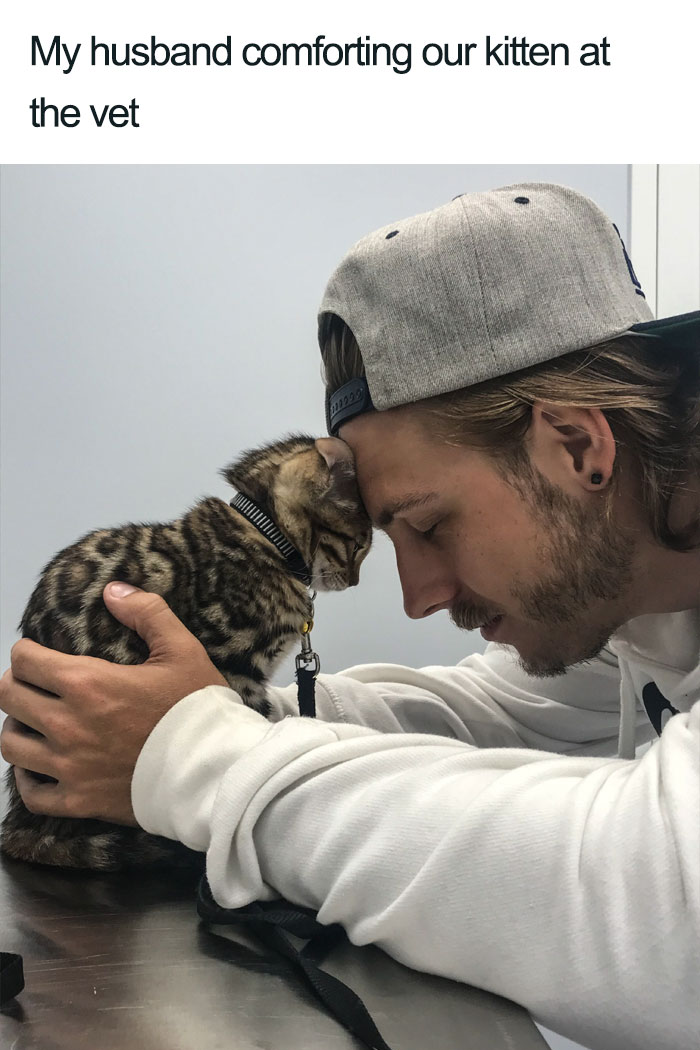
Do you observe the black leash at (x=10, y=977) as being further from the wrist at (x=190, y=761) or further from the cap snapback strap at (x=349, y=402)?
the cap snapback strap at (x=349, y=402)

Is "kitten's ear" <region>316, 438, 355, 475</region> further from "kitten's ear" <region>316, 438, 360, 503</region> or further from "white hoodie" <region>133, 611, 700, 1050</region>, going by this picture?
"white hoodie" <region>133, 611, 700, 1050</region>

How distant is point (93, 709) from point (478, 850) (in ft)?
1.39

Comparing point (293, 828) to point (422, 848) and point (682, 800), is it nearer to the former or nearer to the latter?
point (422, 848)

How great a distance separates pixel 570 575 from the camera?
0.94 m

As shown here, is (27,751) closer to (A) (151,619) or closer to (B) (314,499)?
(A) (151,619)

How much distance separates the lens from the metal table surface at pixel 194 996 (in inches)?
22.0

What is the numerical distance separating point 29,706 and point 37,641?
0.14m

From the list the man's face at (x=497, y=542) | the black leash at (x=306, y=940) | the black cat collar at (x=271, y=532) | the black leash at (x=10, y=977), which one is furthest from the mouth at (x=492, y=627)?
the black leash at (x=10, y=977)

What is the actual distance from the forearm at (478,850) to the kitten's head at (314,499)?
45 cm

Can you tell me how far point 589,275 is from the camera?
35.8 inches

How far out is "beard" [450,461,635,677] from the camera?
0.93 m

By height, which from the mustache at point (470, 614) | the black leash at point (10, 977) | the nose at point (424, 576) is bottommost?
the black leash at point (10, 977)

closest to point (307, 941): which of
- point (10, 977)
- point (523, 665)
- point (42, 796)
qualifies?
point (10, 977)

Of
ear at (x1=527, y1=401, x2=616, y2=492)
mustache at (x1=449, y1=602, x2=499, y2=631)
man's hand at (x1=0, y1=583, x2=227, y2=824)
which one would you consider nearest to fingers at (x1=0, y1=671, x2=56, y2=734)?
man's hand at (x1=0, y1=583, x2=227, y2=824)
